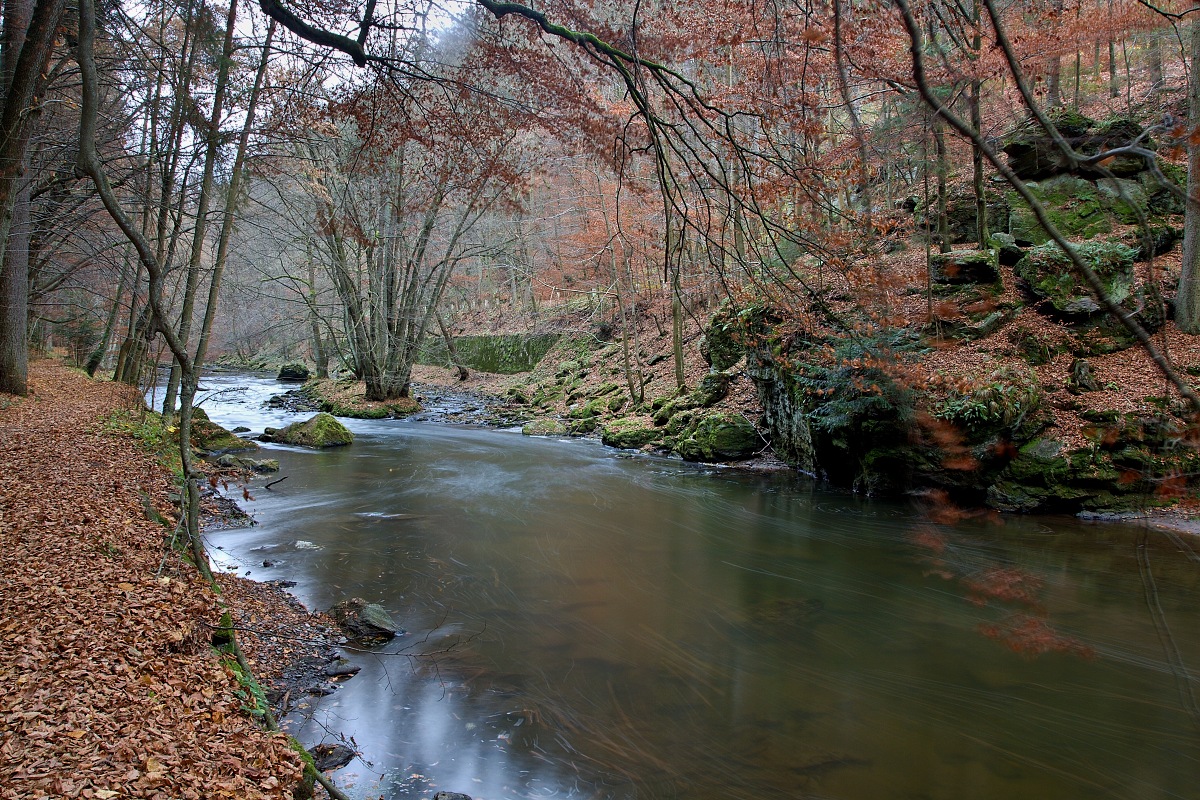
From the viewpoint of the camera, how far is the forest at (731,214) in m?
3.41

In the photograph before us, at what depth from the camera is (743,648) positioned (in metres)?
5.98

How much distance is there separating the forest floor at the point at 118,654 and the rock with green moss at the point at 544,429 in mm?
11520

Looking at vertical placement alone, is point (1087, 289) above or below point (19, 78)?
below

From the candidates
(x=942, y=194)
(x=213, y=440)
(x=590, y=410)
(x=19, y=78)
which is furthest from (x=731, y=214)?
(x=590, y=410)

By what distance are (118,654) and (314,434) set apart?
1250cm

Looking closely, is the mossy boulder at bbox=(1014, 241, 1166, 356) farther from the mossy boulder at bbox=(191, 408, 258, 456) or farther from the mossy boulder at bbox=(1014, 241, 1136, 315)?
the mossy boulder at bbox=(191, 408, 258, 456)

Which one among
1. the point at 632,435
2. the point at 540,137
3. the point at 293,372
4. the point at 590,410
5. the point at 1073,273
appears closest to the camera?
the point at 540,137

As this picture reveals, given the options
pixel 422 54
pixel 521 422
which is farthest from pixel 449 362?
pixel 422 54

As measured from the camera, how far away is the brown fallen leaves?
2.76 m

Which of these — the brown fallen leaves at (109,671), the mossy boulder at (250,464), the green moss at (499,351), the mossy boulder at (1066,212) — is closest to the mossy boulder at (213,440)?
the mossy boulder at (250,464)

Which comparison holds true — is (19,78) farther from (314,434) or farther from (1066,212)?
(1066,212)

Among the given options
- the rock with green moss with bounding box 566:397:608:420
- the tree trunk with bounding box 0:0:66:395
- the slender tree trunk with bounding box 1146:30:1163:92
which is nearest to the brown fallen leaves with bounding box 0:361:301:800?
the tree trunk with bounding box 0:0:66:395

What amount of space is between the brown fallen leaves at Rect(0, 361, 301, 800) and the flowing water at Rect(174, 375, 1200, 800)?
0.94 meters

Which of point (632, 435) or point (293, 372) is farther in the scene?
point (293, 372)
